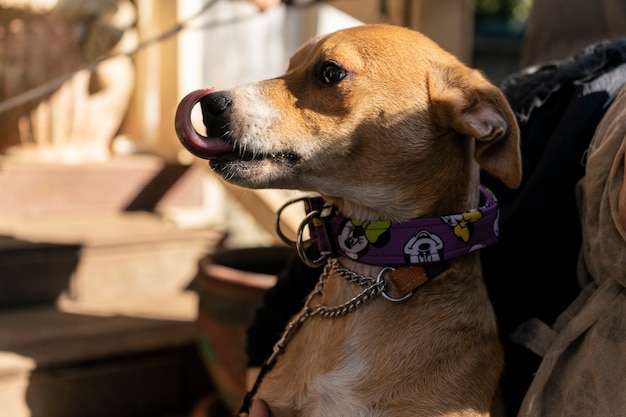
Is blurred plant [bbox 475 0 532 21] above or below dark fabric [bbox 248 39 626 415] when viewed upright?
below

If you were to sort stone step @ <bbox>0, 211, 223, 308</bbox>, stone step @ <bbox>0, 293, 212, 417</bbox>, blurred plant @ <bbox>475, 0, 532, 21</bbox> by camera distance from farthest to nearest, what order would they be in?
blurred plant @ <bbox>475, 0, 532, 21</bbox>, stone step @ <bbox>0, 211, 223, 308</bbox>, stone step @ <bbox>0, 293, 212, 417</bbox>

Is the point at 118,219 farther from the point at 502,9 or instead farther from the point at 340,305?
the point at 502,9

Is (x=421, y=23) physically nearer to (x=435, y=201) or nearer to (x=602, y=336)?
(x=435, y=201)

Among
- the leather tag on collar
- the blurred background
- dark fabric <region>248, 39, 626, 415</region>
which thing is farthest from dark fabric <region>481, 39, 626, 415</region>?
the blurred background

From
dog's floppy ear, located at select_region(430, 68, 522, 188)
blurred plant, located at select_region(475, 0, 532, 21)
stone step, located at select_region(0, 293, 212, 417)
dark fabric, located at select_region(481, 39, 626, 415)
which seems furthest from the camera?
blurred plant, located at select_region(475, 0, 532, 21)

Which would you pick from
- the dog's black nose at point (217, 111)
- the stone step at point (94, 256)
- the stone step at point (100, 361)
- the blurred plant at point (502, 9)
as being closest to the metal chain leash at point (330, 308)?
the dog's black nose at point (217, 111)

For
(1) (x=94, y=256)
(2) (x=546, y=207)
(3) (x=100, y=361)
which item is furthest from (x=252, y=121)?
(1) (x=94, y=256)

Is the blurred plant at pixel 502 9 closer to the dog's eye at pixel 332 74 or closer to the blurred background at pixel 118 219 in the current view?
the blurred background at pixel 118 219

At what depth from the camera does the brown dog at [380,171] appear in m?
1.29

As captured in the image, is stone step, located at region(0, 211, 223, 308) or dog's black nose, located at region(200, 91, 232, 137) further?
stone step, located at region(0, 211, 223, 308)

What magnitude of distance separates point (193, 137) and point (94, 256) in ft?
5.48

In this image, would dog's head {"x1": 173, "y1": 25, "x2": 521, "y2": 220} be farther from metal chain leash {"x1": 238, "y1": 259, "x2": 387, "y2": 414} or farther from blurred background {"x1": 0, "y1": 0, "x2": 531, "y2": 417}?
blurred background {"x1": 0, "y1": 0, "x2": 531, "y2": 417}

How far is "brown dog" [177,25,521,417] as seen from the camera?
4.23ft

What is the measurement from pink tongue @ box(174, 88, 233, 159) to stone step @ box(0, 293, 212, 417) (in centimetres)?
130
